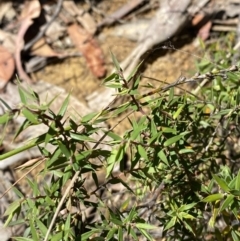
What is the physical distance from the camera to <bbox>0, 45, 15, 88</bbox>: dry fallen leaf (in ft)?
11.2

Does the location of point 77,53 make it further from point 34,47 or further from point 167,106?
point 167,106

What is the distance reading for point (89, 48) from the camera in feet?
11.8

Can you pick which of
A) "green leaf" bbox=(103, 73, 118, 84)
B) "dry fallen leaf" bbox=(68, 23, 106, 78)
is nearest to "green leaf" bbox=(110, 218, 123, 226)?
"green leaf" bbox=(103, 73, 118, 84)

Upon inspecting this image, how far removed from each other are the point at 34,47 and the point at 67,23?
279 mm

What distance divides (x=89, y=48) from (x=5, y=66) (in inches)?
21.1

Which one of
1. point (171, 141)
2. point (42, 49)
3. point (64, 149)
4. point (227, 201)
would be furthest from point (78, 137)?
point (42, 49)

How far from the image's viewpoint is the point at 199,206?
5.90 feet

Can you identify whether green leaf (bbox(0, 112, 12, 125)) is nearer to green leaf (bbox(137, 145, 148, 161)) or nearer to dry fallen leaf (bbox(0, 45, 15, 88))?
green leaf (bbox(137, 145, 148, 161))

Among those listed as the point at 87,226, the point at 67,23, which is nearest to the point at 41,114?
the point at 87,226

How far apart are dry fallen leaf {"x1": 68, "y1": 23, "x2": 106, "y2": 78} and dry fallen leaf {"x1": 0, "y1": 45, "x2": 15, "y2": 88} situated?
428 mm

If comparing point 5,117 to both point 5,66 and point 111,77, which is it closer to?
point 111,77

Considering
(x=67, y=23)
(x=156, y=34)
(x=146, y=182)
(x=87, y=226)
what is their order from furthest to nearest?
(x=67, y=23)
(x=156, y=34)
(x=146, y=182)
(x=87, y=226)

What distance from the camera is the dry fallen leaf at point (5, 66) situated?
135 inches

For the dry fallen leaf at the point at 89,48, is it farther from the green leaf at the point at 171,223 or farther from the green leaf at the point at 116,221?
the green leaf at the point at 116,221
